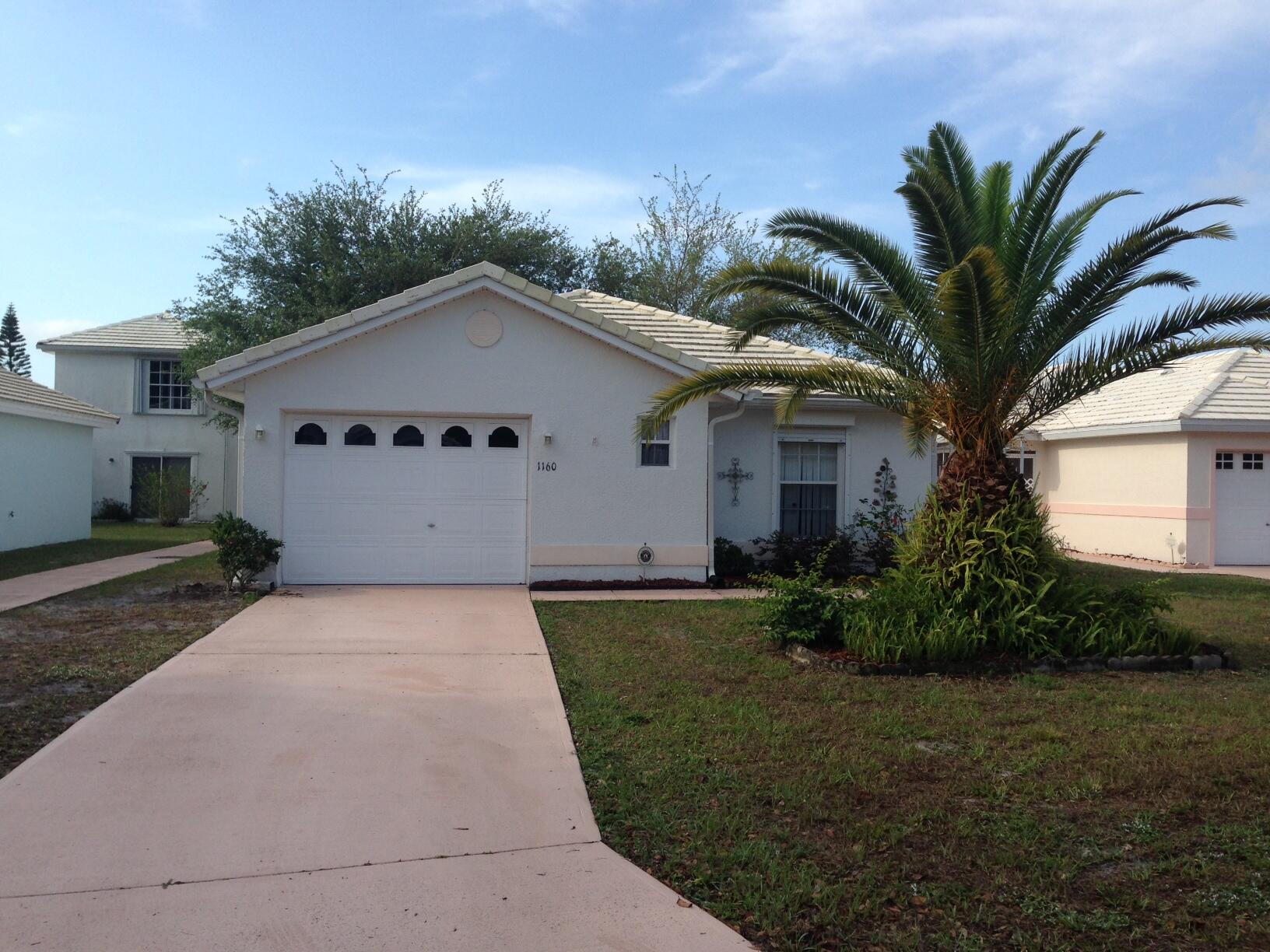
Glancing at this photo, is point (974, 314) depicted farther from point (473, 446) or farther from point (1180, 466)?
point (1180, 466)

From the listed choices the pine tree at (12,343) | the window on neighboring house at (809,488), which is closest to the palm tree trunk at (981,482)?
the window on neighboring house at (809,488)

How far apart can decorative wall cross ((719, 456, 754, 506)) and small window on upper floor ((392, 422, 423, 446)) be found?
4452 mm

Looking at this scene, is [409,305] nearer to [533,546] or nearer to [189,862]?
[533,546]

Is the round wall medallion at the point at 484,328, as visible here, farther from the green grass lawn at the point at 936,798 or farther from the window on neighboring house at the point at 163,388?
the window on neighboring house at the point at 163,388

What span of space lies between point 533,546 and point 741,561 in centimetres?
322

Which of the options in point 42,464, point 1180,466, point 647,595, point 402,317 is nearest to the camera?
point 402,317

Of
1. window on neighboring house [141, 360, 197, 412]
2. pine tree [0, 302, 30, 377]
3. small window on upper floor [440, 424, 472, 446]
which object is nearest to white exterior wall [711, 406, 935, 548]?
small window on upper floor [440, 424, 472, 446]

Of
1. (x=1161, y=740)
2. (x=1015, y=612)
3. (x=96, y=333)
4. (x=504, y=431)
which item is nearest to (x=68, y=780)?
(x=1161, y=740)

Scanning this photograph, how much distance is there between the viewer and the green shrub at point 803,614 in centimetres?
902

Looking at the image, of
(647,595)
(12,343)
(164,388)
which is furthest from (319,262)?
(12,343)

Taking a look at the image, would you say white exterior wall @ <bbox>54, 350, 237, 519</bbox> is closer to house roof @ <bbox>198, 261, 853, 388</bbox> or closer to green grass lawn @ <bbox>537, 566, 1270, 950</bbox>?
house roof @ <bbox>198, 261, 853, 388</bbox>

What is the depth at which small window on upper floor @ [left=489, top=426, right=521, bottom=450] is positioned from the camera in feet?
42.8

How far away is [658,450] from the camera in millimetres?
13297

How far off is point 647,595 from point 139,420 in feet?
67.3
